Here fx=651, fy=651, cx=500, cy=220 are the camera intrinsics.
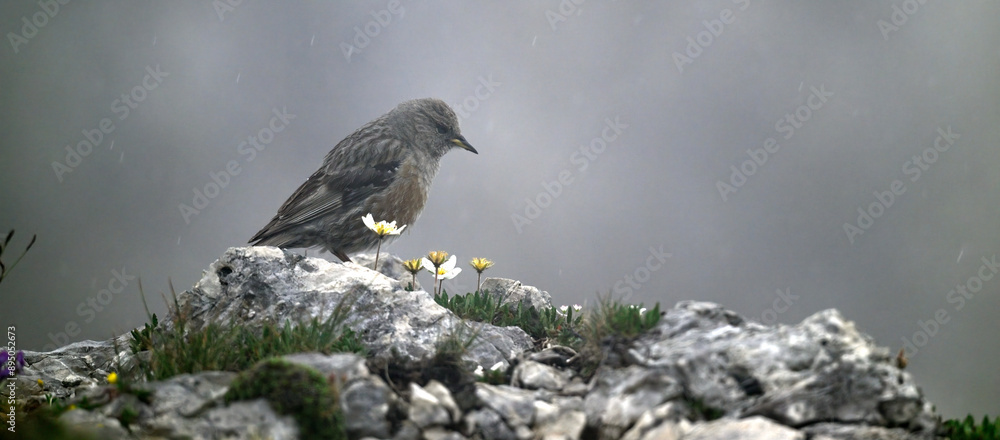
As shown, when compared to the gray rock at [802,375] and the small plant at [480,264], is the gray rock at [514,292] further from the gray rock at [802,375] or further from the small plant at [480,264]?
the gray rock at [802,375]

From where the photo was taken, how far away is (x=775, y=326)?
4.54 metres

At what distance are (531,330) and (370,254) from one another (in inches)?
176

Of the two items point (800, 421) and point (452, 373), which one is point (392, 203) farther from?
point (800, 421)

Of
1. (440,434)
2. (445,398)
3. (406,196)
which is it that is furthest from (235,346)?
(406,196)

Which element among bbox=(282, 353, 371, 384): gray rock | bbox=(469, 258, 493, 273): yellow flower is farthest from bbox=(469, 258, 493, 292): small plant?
bbox=(282, 353, 371, 384): gray rock

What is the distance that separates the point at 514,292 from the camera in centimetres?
858

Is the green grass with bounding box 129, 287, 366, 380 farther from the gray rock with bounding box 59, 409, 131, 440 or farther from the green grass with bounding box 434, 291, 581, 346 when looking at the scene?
the green grass with bounding box 434, 291, 581, 346

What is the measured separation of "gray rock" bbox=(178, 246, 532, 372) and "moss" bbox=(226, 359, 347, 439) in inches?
63.8

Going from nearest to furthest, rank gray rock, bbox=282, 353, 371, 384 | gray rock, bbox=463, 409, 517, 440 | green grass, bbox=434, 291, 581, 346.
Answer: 1. gray rock, bbox=463, 409, 517, 440
2. gray rock, bbox=282, 353, 371, 384
3. green grass, bbox=434, 291, 581, 346

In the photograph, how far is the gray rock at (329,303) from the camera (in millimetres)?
6094

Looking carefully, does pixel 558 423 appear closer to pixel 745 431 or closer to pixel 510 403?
pixel 510 403

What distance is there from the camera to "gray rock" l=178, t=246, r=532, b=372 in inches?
240

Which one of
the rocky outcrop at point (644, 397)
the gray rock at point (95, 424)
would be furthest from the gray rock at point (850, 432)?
the gray rock at point (95, 424)

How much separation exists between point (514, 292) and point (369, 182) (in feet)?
9.02
